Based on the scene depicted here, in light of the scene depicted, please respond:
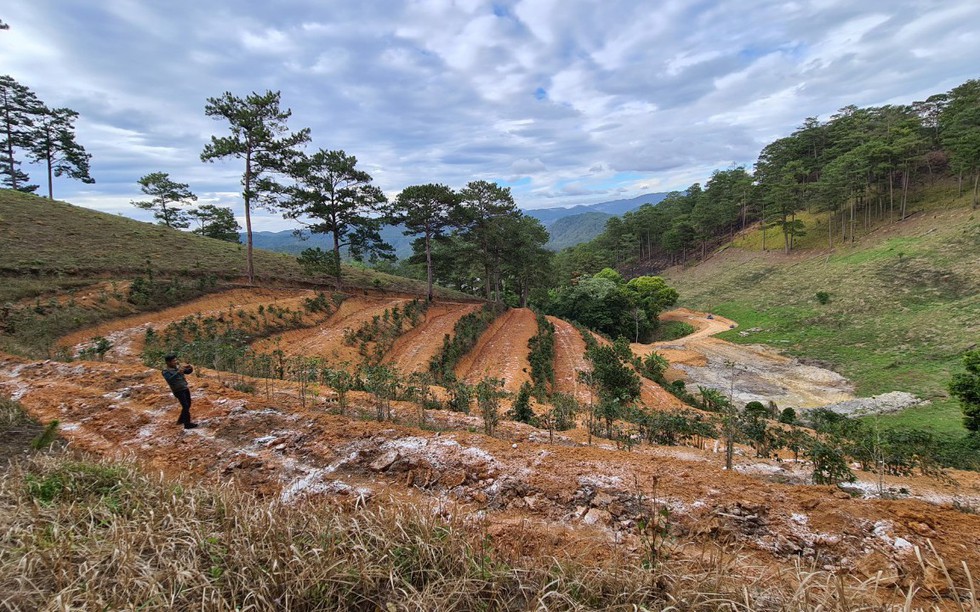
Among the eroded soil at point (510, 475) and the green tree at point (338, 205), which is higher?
the green tree at point (338, 205)

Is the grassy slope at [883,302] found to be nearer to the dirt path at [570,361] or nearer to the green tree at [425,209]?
the dirt path at [570,361]

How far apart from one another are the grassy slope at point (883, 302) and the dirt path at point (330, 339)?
69.4 ft

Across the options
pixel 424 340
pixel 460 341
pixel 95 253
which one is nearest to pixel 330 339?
pixel 424 340

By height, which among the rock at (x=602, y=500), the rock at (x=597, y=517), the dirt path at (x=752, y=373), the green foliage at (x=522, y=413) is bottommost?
the dirt path at (x=752, y=373)

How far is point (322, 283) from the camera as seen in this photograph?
24.1m

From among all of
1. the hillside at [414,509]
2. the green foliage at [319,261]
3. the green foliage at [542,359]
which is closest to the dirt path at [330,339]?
the green foliage at [319,261]

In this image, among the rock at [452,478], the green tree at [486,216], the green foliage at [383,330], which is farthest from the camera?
the green tree at [486,216]

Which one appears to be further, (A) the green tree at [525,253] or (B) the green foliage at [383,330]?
(A) the green tree at [525,253]

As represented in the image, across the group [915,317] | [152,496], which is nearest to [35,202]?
[152,496]

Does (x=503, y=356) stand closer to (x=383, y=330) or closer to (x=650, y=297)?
(x=383, y=330)

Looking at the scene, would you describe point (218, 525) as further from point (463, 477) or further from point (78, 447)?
point (78, 447)

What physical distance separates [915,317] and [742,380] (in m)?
12.8

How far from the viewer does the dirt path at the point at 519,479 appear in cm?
314

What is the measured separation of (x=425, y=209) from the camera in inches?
894
